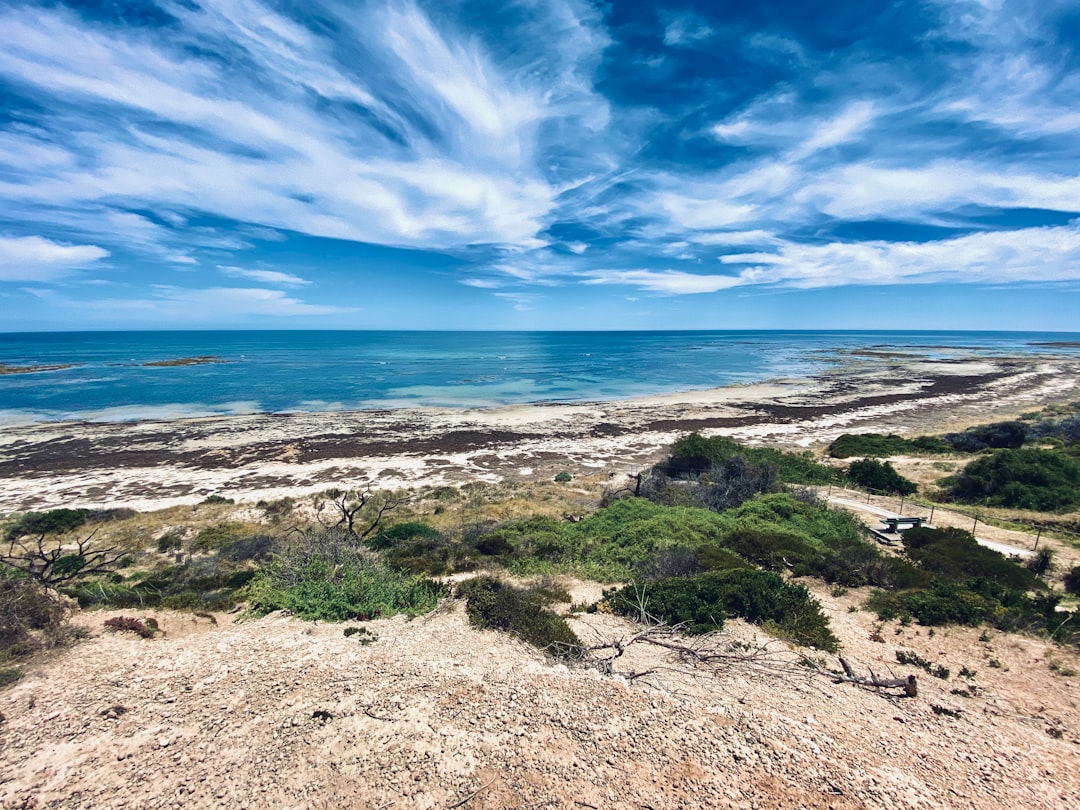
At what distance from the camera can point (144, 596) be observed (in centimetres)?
1006

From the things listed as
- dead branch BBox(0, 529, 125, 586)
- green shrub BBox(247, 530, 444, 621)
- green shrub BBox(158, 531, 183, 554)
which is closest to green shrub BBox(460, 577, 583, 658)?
green shrub BBox(247, 530, 444, 621)

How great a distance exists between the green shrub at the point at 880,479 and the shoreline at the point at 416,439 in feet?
33.0

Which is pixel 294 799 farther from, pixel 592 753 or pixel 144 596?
pixel 144 596

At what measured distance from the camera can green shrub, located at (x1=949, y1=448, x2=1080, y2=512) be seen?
17.3m

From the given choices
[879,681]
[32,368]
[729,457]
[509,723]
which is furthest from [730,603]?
[32,368]

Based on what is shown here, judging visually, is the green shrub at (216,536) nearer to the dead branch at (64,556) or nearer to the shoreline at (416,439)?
the dead branch at (64,556)

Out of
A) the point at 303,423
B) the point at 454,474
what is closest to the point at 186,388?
the point at 303,423

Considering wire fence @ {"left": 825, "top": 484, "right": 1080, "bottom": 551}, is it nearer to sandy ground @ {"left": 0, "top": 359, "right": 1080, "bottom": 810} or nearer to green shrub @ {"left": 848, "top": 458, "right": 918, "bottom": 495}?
green shrub @ {"left": 848, "top": 458, "right": 918, "bottom": 495}

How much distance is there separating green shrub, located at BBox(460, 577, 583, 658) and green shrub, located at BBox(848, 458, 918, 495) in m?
17.9

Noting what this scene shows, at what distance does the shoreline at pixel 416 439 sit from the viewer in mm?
24312

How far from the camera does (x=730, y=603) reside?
9.51m

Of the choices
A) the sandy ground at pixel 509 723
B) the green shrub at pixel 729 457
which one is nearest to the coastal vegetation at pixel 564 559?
the green shrub at pixel 729 457

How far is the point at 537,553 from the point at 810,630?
22.6 feet

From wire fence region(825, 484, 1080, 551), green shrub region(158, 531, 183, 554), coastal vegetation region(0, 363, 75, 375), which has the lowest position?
green shrub region(158, 531, 183, 554)
